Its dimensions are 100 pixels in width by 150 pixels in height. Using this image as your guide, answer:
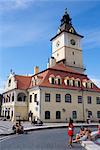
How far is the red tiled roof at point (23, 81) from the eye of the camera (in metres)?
50.4

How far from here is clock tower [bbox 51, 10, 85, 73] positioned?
65.1 m

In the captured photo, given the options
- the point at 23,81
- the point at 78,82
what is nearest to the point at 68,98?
the point at 78,82

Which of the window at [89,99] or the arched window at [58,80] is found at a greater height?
the arched window at [58,80]

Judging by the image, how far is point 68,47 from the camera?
218 feet

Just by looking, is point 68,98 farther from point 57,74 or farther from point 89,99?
point 57,74

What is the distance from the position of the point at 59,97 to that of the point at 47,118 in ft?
16.0

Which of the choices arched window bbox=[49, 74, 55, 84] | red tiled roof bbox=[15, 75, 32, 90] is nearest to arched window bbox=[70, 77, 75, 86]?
arched window bbox=[49, 74, 55, 84]

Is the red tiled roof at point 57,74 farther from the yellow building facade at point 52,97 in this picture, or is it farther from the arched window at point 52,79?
the arched window at point 52,79

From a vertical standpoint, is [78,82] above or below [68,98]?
above

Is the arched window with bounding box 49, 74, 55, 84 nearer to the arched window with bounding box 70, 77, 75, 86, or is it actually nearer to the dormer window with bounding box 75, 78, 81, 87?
the arched window with bounding box 70, 77, 75, 86

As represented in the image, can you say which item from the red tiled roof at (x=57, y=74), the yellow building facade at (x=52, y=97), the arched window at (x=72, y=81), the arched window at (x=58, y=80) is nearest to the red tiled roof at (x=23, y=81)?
the yellow building facade at (x=52, y=97)

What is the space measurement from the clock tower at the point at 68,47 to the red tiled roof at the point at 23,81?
47.2 feet

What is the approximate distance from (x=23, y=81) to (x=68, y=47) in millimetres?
20308

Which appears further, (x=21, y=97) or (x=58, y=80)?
(x=21, y=97)
